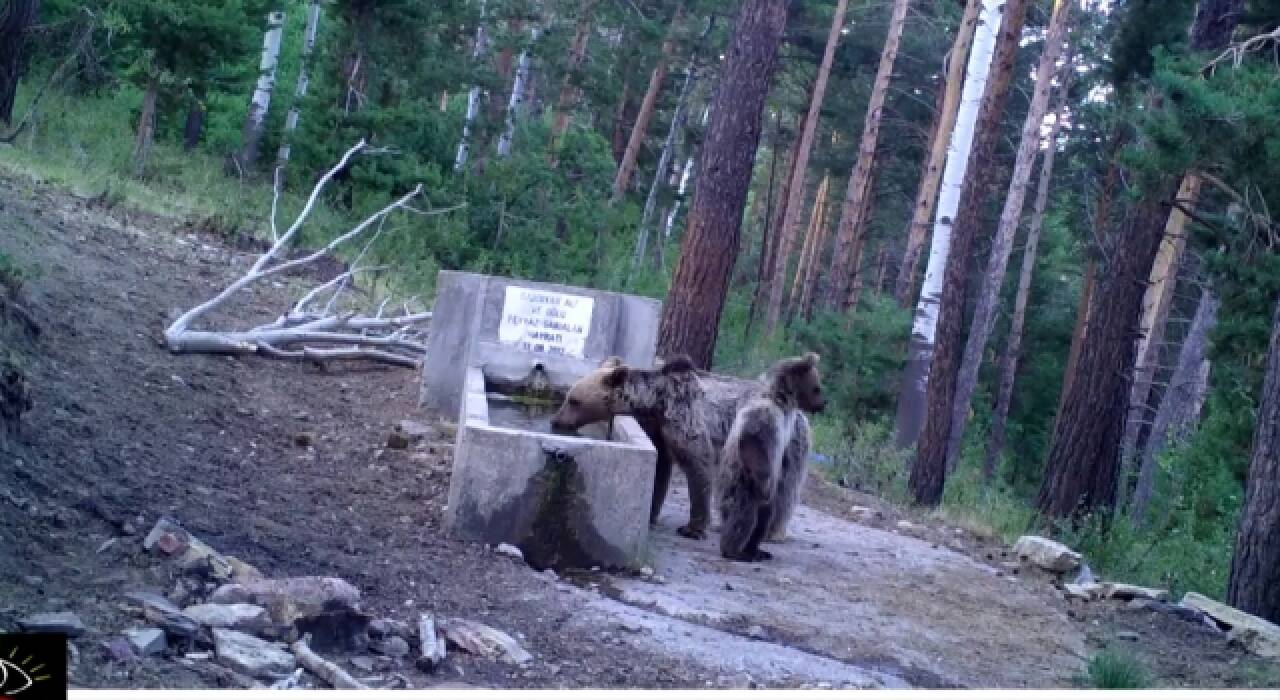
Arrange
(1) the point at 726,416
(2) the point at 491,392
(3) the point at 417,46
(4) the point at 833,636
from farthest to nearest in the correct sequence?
(3) the point at 417,46
(2) the point at 491,392
(1) the point at 726,416
(4) the point at 833,636

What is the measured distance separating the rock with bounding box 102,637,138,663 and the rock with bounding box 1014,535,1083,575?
8.12m

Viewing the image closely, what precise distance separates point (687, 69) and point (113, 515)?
3216cm

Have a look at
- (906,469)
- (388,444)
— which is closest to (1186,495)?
(906,469)

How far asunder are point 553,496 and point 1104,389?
9347 millimetres

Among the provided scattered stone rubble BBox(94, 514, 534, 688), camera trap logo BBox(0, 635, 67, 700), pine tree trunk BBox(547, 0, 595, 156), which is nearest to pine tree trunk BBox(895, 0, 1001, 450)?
scattered stone rubble BBox(94, 514, 534, 688)

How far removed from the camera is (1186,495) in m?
19.3

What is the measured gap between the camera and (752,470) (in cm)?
973

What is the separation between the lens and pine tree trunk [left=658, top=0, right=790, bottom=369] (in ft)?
48.5

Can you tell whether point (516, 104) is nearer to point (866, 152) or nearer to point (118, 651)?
point (866, 152)

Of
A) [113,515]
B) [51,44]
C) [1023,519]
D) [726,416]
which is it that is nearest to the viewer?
[113,515]

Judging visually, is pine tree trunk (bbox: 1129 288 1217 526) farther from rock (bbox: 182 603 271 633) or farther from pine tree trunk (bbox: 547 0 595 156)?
rock (bbox: 182 603 271 633)

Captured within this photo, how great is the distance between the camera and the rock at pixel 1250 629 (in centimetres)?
879

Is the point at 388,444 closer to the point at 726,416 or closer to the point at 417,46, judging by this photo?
the point at 726,416

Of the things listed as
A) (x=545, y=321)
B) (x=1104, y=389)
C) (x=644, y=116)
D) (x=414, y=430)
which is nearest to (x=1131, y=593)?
(x=545, y=321)
